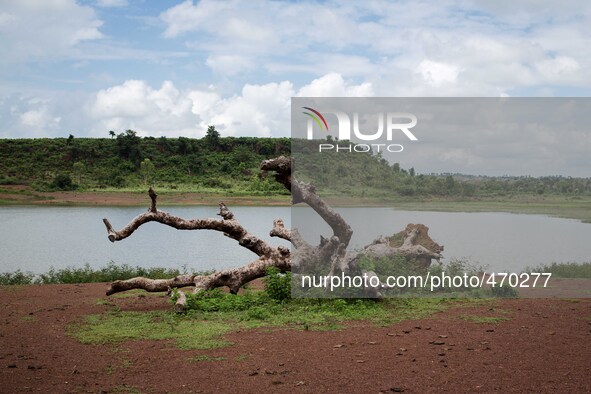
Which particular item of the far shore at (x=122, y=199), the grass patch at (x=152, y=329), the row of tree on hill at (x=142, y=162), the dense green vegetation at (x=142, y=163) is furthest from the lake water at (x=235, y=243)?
the row of tree on hill at (x=142, y=162)

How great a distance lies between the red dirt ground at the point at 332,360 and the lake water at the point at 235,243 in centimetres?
258

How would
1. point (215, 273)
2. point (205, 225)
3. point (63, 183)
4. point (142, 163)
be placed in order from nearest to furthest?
point (215, 273) → point (205, 225) → point (63, 183) → point (142, 163)

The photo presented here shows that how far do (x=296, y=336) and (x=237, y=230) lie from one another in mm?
3610

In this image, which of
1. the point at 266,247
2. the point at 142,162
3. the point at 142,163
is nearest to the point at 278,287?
the point at 266,247

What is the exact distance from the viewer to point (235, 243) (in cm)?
2755

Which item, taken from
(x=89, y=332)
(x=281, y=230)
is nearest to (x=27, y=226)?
(x=281, y=230)

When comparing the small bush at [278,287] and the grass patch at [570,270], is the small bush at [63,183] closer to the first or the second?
the grass patch at [570,270]

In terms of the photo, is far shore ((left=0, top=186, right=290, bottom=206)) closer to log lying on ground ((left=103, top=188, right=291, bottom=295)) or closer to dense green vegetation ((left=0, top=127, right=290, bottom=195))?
dense green vegetation ((left=0, top=127, right=290, bottom=195))

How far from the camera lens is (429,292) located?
11742mm

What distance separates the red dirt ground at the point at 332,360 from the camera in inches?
256

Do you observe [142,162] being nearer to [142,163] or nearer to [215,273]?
[142,163]

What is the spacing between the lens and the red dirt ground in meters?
6.50

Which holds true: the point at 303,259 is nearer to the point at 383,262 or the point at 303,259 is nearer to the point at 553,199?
the point at 383,262

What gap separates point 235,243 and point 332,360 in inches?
804
